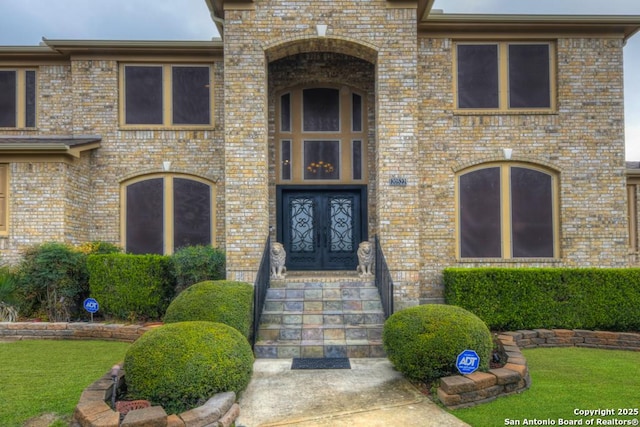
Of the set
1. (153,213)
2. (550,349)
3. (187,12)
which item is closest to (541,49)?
(550,349)

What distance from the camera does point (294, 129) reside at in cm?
1088

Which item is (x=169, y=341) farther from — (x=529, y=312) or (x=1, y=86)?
(x=1, y=86)

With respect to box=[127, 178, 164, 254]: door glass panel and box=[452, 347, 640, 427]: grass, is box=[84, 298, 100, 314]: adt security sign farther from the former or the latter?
box=[452, 347, 640, 427]: grass

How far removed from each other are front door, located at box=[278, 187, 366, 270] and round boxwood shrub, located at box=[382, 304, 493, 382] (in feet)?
16.7

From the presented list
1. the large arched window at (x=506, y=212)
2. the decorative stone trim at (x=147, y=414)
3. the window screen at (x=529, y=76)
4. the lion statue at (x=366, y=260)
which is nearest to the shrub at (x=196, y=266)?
the lion statue at (x=366, y=260)

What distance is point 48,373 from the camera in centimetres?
569

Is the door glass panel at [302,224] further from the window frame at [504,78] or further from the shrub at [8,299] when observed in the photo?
the shrub at [8,299]

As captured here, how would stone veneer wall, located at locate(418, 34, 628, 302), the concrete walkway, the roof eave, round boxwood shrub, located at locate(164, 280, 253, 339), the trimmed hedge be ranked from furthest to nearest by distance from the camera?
stone veneer wall, located at locate(418, 34, 628, 302), the roof eave, the trimmed hedge, round boxwood shrub, located at locate(164, 280, 253, 339), the concrete walkway

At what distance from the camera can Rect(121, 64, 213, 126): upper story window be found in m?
10.7

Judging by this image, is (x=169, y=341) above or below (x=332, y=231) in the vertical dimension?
below

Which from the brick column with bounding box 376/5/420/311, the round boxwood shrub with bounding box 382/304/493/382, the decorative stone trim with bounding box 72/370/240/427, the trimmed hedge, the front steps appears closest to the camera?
the decorative stone trim with bounding box 72/370/240/427

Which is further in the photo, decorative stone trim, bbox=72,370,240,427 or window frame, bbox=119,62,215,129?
window frame, bbox=119,62,215,129

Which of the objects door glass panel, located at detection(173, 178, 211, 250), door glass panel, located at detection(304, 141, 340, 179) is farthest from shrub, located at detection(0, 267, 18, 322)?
door glass panel, located at detection(304, 141, 340, 179)

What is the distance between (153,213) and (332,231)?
13.3 feet
